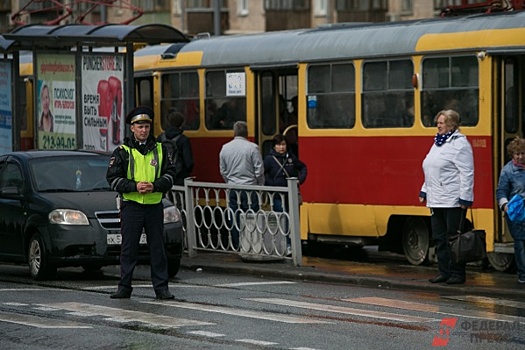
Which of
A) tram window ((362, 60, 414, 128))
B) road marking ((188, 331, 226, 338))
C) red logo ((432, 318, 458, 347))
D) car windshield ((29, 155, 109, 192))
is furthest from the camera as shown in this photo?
tram window ((362, 60, 414, 128))

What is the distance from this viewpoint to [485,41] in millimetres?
18953

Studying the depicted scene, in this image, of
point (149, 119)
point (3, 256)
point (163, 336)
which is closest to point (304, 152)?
point (3, 256)

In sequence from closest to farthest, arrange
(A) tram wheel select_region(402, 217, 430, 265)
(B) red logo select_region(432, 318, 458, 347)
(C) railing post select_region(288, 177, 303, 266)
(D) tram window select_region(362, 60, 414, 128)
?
1. (B) red logo select_region(432, 318, 458, 347)
2. (C) railing post select_region(288, 177, 303, 266)
3. (D) tram window select_region(362, 60, 414, 128)
4. (A) tram wheel select_region(402, 217, 430, 265)

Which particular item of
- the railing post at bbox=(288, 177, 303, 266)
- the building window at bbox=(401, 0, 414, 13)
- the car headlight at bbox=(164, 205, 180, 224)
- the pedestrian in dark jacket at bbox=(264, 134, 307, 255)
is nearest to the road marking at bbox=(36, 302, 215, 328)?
the car headlight at bbox=(164, 205, 180, 224)

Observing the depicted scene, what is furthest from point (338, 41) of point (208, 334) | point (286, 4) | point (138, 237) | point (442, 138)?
point (286, 4)

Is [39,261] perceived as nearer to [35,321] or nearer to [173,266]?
[173,266]

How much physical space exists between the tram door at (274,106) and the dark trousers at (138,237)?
24.4ft

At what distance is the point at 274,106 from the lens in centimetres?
2322

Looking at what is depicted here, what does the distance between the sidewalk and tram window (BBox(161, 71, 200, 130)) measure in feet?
11.2

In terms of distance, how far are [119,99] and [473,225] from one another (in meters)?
7.03

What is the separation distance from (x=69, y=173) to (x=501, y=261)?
5.20 m

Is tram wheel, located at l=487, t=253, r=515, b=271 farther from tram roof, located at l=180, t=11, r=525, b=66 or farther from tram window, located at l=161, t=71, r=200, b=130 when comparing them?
tram window, located at l=161, t=71, r=200, b=130

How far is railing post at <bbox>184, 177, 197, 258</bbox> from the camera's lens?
21.2 m

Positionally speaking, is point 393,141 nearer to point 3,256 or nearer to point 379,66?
point 379,66
